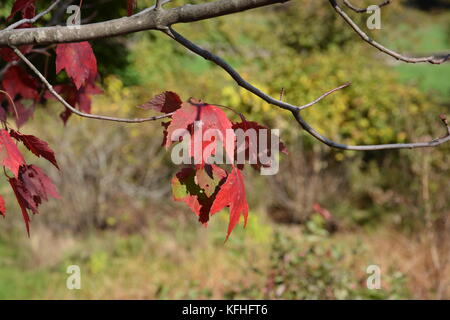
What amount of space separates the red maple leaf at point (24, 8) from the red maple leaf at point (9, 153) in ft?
1.42

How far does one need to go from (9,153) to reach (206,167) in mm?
494

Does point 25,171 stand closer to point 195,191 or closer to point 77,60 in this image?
point 77,60

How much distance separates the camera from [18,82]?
6.68ft

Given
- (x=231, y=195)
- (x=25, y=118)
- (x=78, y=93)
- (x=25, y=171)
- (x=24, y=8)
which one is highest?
(x=24, y=8)

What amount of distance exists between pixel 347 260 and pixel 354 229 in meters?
1.28

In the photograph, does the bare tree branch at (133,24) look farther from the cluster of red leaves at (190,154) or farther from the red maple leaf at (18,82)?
the red maple leaf at (18,82)

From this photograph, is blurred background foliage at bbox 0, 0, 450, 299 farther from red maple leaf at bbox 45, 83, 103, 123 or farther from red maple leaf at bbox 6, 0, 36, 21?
red maple leaf at bbox 6, 0, 36, 21

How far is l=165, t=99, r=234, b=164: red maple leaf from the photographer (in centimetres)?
115

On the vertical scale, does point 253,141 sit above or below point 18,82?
below

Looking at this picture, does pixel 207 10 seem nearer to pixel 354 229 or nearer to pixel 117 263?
pixel 117 263

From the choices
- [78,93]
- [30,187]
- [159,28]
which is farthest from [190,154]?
[78,93]

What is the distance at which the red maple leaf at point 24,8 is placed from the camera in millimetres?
1483

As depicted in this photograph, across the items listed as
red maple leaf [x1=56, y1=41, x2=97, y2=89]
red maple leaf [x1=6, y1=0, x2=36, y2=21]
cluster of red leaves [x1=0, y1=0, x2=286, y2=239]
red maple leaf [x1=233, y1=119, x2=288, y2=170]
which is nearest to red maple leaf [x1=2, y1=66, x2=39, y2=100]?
cluster of red leaves [x1=0, y1=0, x2=286, y2=239]

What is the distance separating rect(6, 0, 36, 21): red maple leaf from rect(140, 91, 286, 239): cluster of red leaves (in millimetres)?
517
